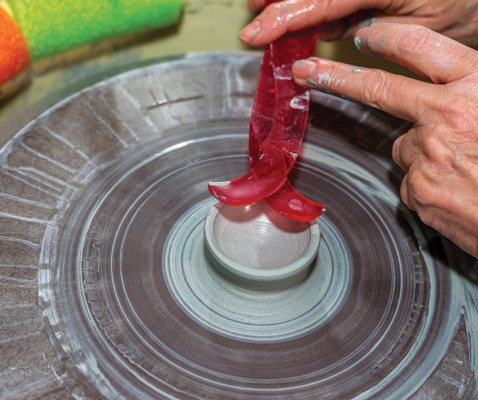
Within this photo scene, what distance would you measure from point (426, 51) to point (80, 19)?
1.51m

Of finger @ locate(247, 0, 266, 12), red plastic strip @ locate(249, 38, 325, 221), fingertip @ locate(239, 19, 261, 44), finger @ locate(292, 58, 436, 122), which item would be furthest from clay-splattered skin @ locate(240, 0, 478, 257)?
finger @ locate(247, 0, 266, 12)

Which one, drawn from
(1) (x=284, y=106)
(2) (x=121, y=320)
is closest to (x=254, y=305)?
(2) (x=121, y=320)

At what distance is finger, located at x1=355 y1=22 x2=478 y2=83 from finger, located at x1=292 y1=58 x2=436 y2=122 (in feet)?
0.21

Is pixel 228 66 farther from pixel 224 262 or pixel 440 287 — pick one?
pixel 440 287

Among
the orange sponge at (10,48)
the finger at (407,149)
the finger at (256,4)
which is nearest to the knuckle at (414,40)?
the finger at (407,149)

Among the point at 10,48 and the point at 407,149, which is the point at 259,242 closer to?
the point at 407,149

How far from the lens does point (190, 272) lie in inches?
52.2

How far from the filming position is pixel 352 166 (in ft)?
5.37

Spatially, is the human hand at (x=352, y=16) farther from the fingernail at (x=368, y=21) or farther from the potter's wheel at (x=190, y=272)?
the potter's wheel at (x=190, y=272)

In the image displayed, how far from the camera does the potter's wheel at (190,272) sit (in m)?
1.11

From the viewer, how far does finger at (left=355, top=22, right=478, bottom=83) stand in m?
1.22

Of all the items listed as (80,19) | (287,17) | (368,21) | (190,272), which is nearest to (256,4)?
(287,17)

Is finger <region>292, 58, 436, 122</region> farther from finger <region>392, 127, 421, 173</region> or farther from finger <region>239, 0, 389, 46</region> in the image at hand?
finger <region>239, 0, 389, 46</region>

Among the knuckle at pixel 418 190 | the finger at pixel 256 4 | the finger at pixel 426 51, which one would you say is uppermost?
the finger at pixel 256 4
